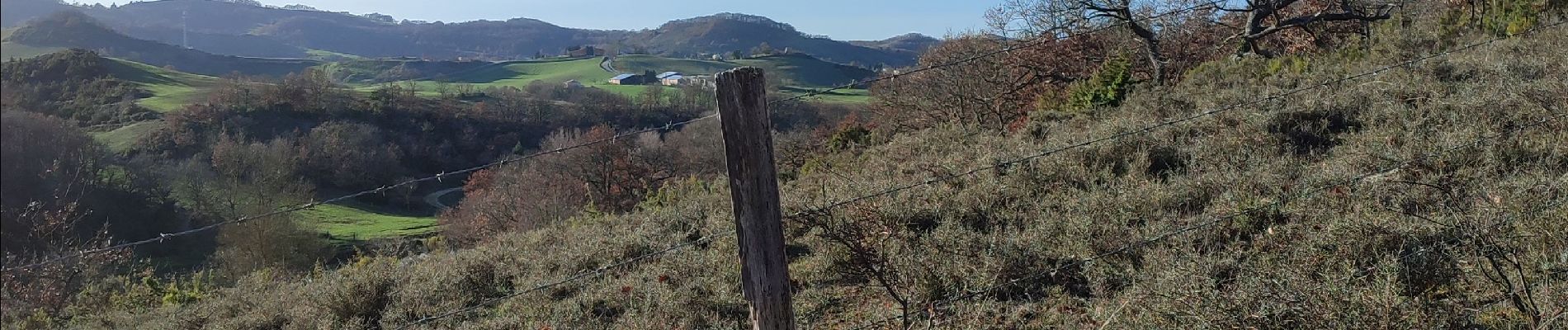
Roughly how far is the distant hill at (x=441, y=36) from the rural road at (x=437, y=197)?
2010 centimetres

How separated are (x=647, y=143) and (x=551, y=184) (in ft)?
22.8

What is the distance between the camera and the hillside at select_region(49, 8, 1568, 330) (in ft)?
11.6

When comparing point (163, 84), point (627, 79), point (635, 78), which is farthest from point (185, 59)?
point (635, 78)

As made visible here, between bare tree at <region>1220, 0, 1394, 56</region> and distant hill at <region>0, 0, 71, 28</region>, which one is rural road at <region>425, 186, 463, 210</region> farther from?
distant hill at <region>0, 0, 71, 28</region>

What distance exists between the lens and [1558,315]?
116 inches

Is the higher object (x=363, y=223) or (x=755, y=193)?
(x=755, y=193)

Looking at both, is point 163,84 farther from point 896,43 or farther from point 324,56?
point 896,43

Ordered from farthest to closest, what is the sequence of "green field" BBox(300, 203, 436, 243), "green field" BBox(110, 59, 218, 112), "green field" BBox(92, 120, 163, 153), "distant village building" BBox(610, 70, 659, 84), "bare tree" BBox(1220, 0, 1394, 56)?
"distant village building" BBox(610, 70, 659, 84) → "green field" BBox(110, 59, 218, 112) → "green field" BBox(92, 120, 163, 153) → "green field" BBox(300, 203, 436, 243) → "bare tree" BBox(1220, 0, 1394, 56)

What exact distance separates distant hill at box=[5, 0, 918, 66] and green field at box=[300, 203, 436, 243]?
22798mm

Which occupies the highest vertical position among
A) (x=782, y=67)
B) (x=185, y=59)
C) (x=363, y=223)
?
(x=185, y=59)

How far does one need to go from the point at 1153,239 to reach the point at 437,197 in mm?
61285

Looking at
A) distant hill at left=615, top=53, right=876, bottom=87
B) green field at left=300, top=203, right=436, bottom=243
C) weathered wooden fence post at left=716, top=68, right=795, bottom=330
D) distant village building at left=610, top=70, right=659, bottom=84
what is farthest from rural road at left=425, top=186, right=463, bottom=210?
weathered wooden fence post at left=716, top=68, right=795, bottom=330

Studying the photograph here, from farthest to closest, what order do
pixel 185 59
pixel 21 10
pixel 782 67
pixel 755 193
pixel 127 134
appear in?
pixel 782 67, pixel 185 59, pixel 127 134, pixel 755 193, pixel 21 10

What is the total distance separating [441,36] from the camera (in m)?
156
